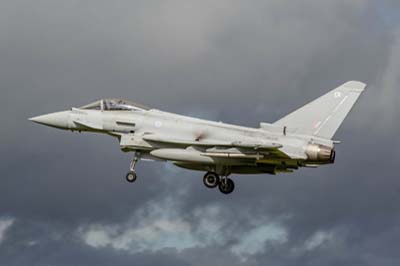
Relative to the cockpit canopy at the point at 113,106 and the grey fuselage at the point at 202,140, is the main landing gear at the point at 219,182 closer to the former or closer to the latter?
the grey fuselage at the point at 202,140

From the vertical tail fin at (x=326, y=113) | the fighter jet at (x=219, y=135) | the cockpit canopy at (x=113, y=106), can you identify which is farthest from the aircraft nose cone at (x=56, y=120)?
the vertical tail fin at (x=326, y=113)

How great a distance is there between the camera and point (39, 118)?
64188mm

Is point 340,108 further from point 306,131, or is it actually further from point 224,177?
point 224,177

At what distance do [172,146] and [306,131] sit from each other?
6.62m

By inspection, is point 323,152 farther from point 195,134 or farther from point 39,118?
point 39,118

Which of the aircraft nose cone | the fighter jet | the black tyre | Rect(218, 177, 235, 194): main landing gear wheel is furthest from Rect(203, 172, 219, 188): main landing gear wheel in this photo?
the aircraft nose cone

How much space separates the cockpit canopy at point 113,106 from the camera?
63.3 meters

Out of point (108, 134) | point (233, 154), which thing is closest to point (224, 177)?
point (233, 154)

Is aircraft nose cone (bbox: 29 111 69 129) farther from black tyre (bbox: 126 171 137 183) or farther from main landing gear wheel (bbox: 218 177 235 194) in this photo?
main landing gear wheel (bbox: 218 177 235 194)

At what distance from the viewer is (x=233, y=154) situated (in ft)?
200

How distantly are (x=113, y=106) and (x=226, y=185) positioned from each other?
6851 mm

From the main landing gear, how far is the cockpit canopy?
461 cm

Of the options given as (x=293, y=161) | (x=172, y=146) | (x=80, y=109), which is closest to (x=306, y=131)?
(x=293, y=161)

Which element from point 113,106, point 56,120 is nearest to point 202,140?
point 113,106
